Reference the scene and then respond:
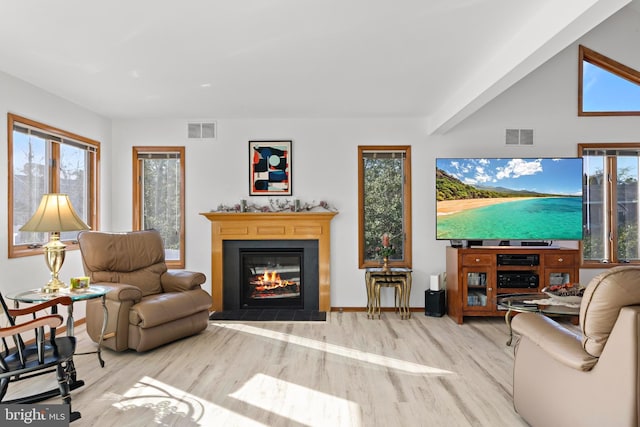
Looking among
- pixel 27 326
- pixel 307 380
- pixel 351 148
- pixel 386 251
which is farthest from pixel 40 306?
pixel 351 148

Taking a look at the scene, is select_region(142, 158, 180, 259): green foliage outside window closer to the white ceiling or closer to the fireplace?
the fireplace

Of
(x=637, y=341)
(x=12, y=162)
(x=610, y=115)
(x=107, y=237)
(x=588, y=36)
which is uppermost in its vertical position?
(x=588, y=36)

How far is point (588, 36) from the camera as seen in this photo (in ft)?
18.1

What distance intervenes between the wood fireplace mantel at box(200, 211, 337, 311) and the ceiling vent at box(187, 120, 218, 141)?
3.33 ft

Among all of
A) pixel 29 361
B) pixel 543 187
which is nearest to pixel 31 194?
pixel 29 361

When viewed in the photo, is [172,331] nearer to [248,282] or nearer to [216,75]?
[248,282]

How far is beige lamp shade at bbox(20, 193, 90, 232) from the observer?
3369mm

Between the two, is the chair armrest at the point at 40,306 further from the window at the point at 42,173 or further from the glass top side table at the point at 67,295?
the window at the point at 42,173

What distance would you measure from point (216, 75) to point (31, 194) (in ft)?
7.17

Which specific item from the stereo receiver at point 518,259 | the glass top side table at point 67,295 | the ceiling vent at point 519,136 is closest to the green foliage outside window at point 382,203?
the stereo receiver at point 518,259

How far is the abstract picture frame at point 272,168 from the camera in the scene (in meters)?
5.75

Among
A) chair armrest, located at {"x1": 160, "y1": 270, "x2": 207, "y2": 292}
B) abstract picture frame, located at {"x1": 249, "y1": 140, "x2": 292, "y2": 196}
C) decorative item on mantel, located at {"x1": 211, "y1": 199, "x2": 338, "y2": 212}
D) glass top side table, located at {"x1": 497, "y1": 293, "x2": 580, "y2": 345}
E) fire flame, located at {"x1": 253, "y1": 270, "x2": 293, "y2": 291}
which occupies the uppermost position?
abstract picture frame, located at {"x1": 249, "y1": 140, "x2": 292, "y2": 196}

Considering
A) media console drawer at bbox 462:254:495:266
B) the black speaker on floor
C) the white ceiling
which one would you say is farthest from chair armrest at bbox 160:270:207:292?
media console drawer at bbox 462:254:495:266

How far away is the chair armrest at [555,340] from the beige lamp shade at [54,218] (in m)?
3.27
